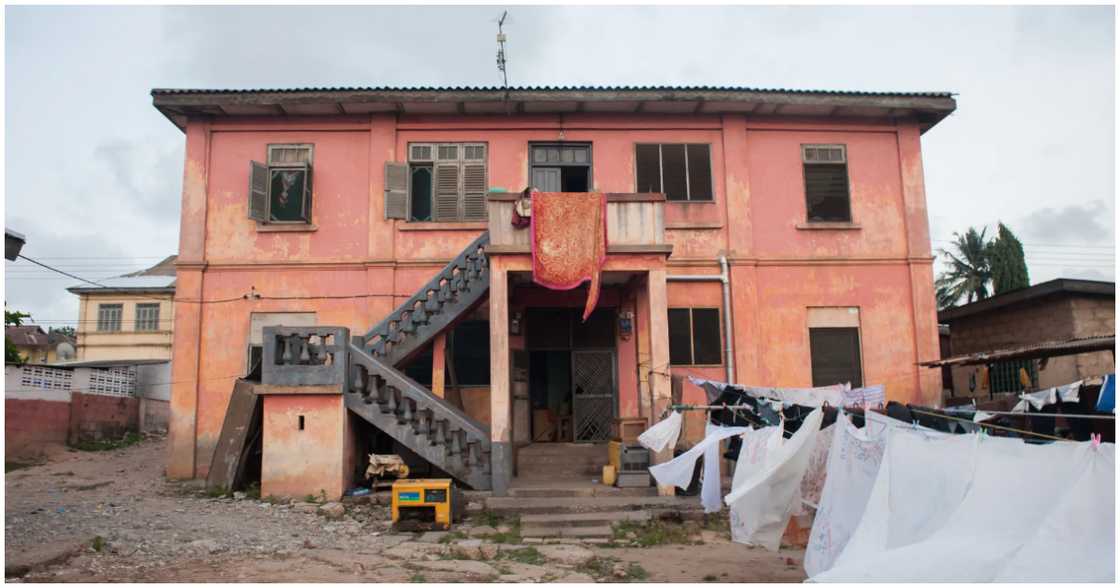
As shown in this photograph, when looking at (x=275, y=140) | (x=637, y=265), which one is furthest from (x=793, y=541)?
(x=275, y=140)

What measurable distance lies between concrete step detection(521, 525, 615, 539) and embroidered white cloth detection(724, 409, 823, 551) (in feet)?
7.82

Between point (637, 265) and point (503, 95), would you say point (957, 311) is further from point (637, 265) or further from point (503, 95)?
point (503, 95)

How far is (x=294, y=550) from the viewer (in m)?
9.37

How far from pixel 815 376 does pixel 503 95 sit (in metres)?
8.22

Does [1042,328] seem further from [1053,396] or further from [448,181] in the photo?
[448,181]

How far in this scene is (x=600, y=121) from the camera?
630 inches

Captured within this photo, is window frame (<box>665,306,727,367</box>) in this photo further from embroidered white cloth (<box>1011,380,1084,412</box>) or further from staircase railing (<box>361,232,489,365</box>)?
embroidered white cloth (<box>1011,380,1084,412</box>)

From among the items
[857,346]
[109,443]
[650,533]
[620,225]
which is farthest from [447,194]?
[109,443]

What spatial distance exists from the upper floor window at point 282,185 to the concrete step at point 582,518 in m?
7.79

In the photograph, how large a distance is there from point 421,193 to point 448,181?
1.95ft

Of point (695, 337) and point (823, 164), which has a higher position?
point (823, 164)

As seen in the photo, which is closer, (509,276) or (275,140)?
(509,276)

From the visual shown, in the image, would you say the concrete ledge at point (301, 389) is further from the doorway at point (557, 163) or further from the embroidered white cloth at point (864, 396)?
the embroidered white cloth at point (864, 396)

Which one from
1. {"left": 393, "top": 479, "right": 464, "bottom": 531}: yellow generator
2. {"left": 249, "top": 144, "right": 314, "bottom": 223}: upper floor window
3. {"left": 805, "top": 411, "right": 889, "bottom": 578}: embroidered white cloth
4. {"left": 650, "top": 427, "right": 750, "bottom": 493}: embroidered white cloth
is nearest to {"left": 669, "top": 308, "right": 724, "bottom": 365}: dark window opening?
{"left": 650, "top": 427, "right": 750, "bottom": 493}: embroidered white cloth
